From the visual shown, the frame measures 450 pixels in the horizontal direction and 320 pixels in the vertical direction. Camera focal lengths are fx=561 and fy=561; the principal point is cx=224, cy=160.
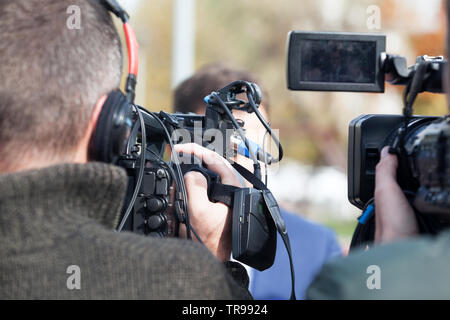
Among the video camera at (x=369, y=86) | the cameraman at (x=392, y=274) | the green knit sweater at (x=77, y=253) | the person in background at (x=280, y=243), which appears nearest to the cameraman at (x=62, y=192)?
the green knit sweater at (x=77, y=253)

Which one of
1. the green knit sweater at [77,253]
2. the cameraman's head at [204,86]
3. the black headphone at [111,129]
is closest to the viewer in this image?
the green knit sweater at [77,253]

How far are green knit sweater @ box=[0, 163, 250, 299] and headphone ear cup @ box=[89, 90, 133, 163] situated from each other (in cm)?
6

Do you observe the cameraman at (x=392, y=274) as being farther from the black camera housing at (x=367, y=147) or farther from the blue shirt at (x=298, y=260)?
the blue shirt at (x=298, y=260)

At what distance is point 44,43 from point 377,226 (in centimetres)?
79

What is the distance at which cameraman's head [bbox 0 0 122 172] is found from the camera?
43.2 inches

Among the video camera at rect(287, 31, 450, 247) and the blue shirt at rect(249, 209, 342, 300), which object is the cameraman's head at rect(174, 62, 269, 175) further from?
the video camera at rect(287, 31, 450, 247)

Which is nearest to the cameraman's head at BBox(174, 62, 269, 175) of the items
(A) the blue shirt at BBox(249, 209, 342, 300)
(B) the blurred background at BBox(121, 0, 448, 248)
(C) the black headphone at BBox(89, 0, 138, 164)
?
(A) the blue shirt at BBox(249, 209, 342, 300)

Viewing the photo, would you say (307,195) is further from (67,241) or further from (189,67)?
(67,241)

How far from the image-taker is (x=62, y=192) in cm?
110

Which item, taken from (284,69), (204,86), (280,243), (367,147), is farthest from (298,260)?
(284,69)

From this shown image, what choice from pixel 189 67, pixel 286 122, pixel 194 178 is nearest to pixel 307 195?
pixel 286 122

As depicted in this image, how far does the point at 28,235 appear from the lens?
3.51 ft

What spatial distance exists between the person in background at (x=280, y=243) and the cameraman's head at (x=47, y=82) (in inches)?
59.2

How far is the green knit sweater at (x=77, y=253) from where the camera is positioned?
1065 millimetres
